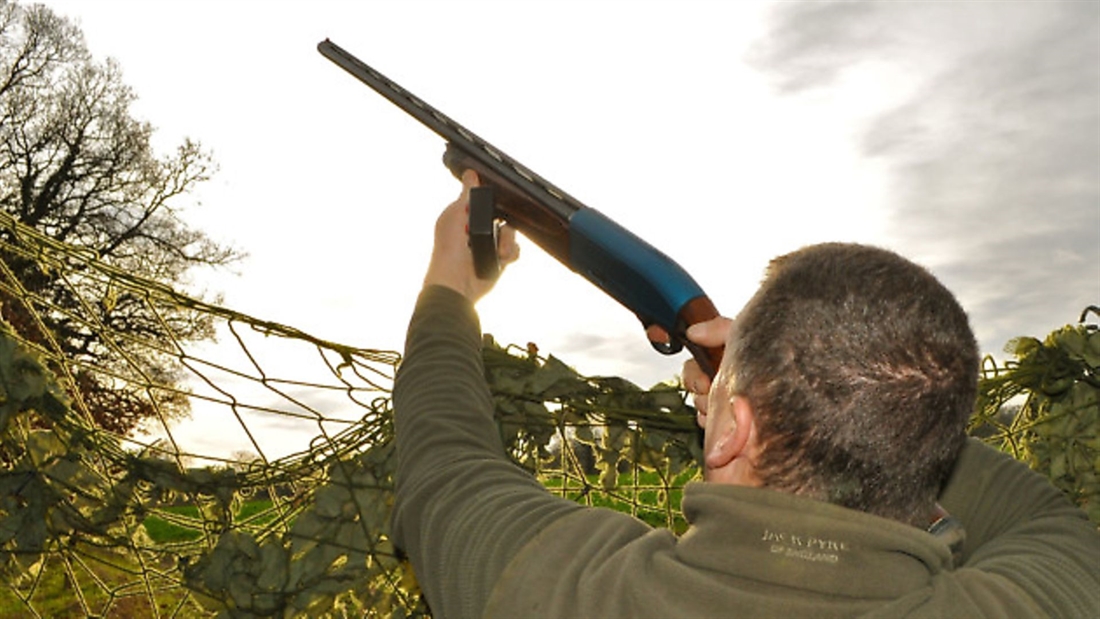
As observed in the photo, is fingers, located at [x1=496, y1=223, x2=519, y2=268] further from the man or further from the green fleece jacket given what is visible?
the man

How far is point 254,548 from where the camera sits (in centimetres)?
317

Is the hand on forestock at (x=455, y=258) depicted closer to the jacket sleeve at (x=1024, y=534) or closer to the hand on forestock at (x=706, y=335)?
the hand on forestock at (x=706, y=335)

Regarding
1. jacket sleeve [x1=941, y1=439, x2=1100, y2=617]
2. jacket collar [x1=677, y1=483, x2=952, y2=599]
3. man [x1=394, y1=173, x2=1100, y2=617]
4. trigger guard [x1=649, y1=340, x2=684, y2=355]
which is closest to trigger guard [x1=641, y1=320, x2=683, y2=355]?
trigger guard [x1=649, y1=340, x2=684, y2=355]

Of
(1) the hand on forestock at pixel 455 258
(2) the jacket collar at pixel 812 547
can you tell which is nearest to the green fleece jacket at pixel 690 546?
(2) the jacket collar at pixel 812 547

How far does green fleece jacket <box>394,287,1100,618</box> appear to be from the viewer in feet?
4.72

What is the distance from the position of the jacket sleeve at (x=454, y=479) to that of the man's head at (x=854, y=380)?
15.6 inches

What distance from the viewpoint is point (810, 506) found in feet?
4.79

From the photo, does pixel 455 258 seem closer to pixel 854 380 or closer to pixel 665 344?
pixel 665 344

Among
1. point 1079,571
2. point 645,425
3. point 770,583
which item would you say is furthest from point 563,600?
point 645,425

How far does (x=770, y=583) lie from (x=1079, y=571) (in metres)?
0.63

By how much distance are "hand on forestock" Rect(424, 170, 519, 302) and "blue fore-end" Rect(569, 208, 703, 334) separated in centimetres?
23

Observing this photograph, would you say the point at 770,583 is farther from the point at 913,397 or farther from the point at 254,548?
the point at 254,548

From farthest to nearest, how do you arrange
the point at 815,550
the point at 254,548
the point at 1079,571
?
1. the point at 254,548
2. the point at 1079,571
3. the point at 815,550

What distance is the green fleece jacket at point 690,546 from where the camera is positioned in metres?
1.44
